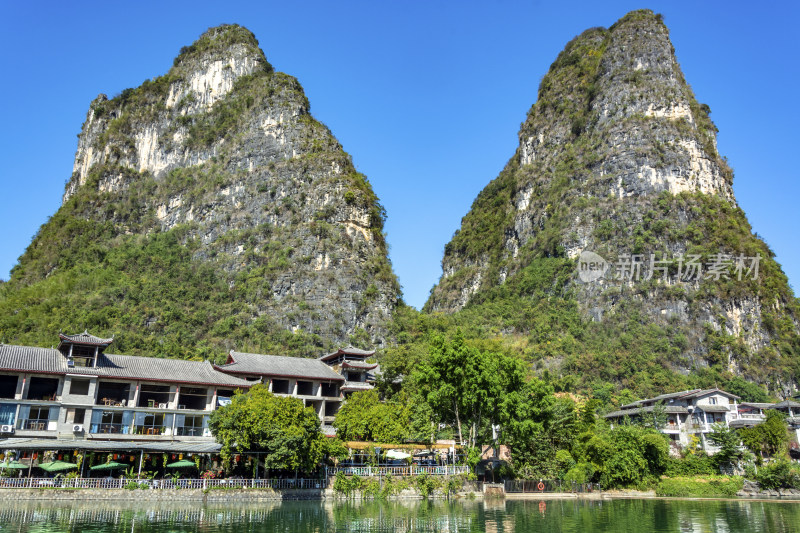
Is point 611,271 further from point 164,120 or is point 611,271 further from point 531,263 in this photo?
point 164,120

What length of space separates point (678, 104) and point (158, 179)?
9969 centimetres

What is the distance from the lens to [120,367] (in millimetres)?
46188

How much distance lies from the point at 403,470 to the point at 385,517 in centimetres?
1103

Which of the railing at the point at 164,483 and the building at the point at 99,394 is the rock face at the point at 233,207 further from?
the railing at the point at 164,483

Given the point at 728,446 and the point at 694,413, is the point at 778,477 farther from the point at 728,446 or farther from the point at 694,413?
the point at 694,413

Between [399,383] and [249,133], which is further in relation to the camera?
[249,133]

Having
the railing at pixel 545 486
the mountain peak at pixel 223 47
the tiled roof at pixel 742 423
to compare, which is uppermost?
the mountain peak at pixel 223 47

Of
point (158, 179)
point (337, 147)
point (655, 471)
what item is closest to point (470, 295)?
point (337, 147)

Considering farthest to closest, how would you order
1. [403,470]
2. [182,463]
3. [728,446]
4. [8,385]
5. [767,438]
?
[767,438] → [728,446] → [8,385] → [403,470] → [182,463]

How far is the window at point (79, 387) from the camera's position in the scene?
143ft

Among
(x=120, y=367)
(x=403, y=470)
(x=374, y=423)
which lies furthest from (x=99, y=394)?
(x=403, y=470)

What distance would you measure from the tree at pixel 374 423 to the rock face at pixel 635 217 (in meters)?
56.3

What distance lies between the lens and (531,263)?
119 meters

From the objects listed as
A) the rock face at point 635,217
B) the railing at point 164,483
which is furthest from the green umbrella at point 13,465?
the rock face at point 635,217
